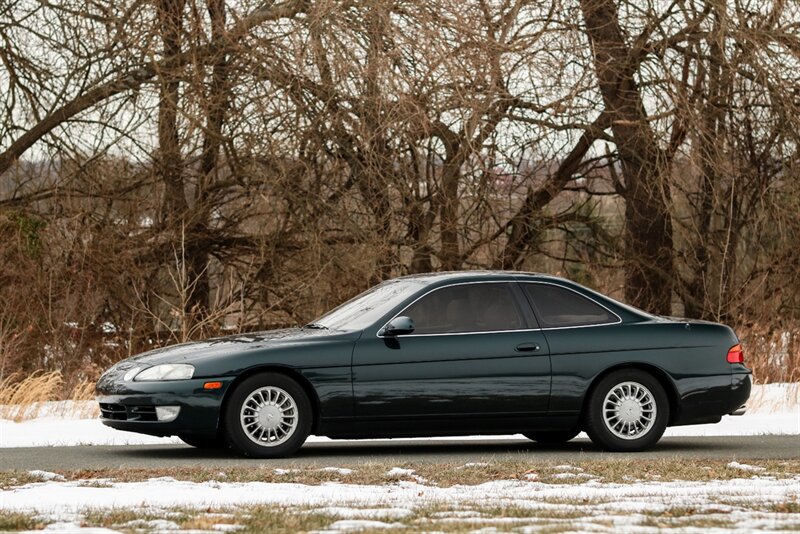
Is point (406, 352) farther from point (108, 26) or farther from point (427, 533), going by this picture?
point (108, 26)

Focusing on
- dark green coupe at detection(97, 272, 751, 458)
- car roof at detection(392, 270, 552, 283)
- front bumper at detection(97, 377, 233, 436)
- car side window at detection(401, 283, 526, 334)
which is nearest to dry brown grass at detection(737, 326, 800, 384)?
dark green coupe at detection(97, 272, 751, 458)

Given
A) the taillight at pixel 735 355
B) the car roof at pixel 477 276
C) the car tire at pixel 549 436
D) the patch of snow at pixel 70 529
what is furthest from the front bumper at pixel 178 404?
the taillight at pixel 735 355

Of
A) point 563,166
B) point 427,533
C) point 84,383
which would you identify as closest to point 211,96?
point 84,383

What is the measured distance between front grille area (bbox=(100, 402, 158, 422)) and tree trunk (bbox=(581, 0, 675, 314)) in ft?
33.4

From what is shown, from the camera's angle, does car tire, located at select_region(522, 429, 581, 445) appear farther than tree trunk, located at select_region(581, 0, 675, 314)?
No

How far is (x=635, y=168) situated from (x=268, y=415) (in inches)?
455

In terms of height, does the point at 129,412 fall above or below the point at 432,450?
above

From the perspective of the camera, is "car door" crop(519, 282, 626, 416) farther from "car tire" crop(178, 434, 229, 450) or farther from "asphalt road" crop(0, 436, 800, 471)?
"car tire" crop(178, 434, 229, 450)

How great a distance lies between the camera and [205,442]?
12.0 meters

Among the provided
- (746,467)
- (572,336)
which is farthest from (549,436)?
(746,467)

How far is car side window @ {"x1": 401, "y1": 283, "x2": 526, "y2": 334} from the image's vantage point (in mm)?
11539

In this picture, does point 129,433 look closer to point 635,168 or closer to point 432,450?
point 432,450

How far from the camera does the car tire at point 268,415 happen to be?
10.9 meters

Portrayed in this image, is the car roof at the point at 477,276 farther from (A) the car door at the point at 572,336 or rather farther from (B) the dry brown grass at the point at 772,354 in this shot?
(B) the dry brown grass at the point at 772,354
